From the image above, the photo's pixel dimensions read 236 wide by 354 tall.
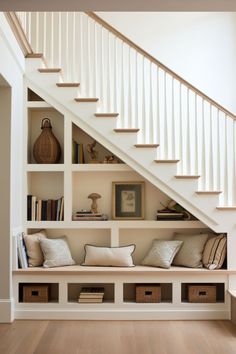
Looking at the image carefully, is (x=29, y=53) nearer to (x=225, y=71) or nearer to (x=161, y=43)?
(x=161, y=43)

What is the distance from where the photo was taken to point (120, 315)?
575cm

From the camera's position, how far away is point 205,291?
230 inches

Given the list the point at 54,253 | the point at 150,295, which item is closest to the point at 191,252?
the point at 150,295

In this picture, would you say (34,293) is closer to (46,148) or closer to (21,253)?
(21,253)

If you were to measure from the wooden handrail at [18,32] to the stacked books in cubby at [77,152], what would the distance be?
1236mm

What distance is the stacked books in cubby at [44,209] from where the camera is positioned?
619 cm

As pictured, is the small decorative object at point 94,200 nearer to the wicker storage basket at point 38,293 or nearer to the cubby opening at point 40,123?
the cubby opening at point 40,123

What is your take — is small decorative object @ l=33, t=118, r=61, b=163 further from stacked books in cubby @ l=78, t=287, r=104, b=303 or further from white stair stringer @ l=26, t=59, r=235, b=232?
stacked books in cubby @ l=78, t=287, r=104, b=303

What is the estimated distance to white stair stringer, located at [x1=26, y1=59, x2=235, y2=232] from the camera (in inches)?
231

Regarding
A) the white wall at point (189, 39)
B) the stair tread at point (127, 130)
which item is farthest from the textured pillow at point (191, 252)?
the white wall at point (189, 39)

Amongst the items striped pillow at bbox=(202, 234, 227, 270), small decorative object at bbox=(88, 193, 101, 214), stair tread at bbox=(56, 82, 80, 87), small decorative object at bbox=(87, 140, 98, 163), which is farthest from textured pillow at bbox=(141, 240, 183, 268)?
stair tread at bbox=(56, 82, 80, 87)

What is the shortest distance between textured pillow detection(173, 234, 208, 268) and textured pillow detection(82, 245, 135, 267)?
1.89 feet

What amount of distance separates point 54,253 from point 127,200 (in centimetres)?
113

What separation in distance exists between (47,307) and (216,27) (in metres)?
4.38
